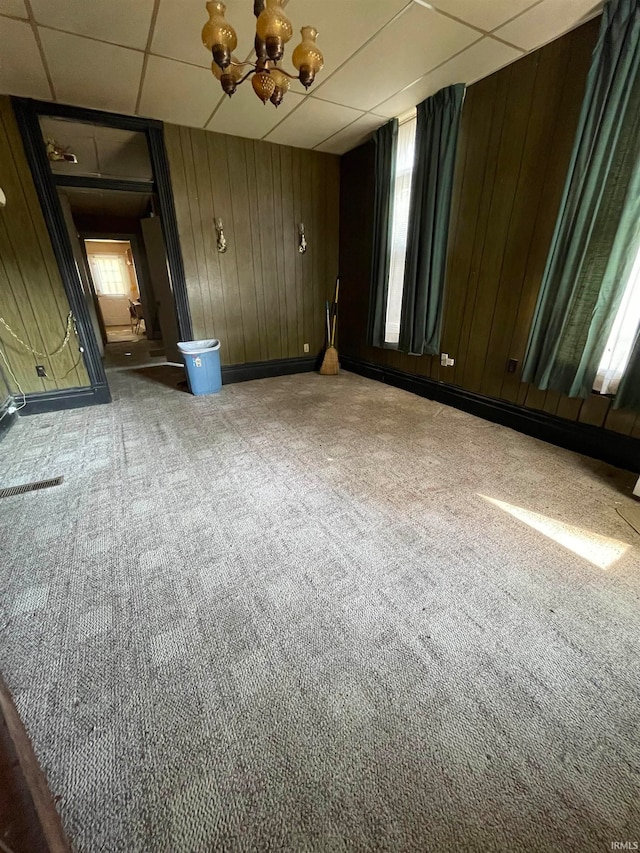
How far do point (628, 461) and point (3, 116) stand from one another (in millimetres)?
5353

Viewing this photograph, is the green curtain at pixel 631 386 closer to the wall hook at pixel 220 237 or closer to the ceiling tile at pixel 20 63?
the wall hook at pixel 220 237

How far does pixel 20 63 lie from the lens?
7.43 feet

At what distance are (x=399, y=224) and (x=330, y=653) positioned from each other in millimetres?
3781

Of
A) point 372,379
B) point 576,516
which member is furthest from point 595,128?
point 372,379

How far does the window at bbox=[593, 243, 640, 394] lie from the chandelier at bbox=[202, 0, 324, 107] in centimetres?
206

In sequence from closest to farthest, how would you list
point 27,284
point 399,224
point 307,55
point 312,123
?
1. point 307,55
2. point 27,284
3. point 312,123
4. point 399,224

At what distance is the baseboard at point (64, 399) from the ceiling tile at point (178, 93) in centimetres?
259

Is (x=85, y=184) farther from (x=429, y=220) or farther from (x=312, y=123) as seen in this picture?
(x=429, y=220)

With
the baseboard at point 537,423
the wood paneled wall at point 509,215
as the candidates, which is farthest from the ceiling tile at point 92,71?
the baseboard at point 537,423

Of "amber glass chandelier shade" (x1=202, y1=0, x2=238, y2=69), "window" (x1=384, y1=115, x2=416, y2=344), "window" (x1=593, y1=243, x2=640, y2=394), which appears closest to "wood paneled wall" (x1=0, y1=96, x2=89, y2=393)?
"amber glass chandelier shade" (x1=202, y1=0, x2=238, y2=69)

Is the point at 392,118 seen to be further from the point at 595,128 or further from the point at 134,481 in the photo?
the point at 134,481

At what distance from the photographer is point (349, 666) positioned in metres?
1.06

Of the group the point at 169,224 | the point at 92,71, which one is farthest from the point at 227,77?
the point at 169,224

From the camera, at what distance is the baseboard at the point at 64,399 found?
3.23m
